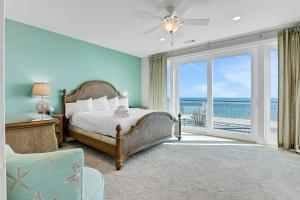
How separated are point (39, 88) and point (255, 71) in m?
4.64

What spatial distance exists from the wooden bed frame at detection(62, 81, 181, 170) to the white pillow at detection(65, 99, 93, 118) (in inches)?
5.8

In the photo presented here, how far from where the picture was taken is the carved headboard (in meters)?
4.01

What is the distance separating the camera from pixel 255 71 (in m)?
3.86

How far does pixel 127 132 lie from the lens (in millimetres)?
2691

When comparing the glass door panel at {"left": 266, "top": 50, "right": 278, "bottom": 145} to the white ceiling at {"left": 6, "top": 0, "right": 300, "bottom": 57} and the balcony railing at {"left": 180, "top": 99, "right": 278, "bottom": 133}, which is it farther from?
the white ceiling at {"left": 6, "top": 0, "right": 300, "bottom": 57}

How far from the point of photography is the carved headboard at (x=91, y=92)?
4012 mm

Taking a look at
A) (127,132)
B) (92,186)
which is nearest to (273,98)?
(127,132)

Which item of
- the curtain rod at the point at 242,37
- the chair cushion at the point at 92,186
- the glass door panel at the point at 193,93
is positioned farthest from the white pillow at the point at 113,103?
the chair cushion at the point at 92,186

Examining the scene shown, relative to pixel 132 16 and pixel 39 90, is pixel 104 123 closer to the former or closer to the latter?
pixel 39 90

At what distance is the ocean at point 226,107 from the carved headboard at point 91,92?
2.19 m

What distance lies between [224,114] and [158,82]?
2.18 metres

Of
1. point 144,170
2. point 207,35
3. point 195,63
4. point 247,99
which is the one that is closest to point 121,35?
point 207,35

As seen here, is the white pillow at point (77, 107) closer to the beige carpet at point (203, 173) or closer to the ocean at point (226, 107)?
the beige carpet at point (203, 173)

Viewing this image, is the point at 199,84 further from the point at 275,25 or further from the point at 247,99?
the point at 275,25
